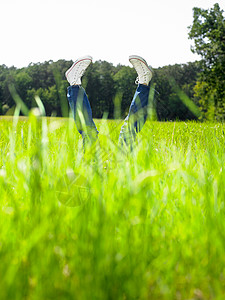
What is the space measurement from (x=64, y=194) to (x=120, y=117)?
2.16 ft

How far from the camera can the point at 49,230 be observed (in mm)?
746

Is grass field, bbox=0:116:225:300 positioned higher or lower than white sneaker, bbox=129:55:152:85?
lower

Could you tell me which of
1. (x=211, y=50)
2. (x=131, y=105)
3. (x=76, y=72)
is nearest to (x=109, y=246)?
(x=131, y=105)

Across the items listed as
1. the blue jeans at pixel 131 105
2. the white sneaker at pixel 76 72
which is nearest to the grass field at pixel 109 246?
the blue jeans at pixel 131 105

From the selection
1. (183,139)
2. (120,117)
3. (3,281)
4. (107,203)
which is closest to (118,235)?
(107,203)

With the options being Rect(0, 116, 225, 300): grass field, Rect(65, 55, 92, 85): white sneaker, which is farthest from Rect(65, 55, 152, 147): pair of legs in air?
Rect(0, 116, 225, 300): grass field

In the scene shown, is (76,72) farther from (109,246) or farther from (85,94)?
(109,246)

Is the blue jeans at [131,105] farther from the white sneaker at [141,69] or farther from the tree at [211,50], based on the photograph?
the tree at [211,50]

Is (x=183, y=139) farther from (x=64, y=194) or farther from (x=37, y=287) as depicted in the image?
(x=37, y=287)

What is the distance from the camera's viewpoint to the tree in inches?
745

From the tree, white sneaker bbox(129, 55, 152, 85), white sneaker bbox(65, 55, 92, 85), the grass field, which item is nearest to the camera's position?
the grass field

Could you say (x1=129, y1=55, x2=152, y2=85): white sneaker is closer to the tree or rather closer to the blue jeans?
the blue jeans

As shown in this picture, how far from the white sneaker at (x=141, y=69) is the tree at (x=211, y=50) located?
55.1ft

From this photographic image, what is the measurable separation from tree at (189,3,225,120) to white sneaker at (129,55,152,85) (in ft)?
55.1
